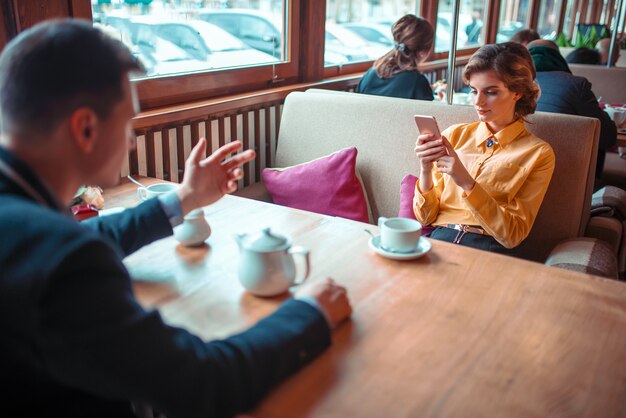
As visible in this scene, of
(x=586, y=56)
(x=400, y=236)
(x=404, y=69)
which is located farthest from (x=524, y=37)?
(x=400, y=236)

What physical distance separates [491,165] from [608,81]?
2.76 metres

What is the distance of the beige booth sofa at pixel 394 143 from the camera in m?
1.98

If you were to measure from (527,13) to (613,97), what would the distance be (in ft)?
10.7

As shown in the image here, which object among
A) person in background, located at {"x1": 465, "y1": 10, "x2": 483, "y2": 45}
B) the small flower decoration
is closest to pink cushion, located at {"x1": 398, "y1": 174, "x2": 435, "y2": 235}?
the small flower decoration

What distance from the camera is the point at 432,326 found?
110 centimetres

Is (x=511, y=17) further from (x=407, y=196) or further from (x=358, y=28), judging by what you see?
(x=407, y=196)

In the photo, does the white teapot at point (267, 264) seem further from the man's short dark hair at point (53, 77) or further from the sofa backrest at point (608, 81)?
the sofa backrest at point (608, 81)

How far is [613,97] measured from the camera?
4113 mm

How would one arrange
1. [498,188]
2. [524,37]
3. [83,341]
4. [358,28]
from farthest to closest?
1. [524,37]
2. [358,28]
3. [498,188]
4. [83,341]

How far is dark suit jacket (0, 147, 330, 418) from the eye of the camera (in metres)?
0.71

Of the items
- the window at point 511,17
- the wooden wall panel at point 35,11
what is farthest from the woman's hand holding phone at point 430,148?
the window at point 511,17

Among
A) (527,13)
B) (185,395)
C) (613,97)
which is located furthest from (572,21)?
(185,395)

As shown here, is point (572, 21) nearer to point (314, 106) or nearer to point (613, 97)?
point (613, 97)

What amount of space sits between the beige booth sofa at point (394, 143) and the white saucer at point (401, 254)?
2.52 feet
